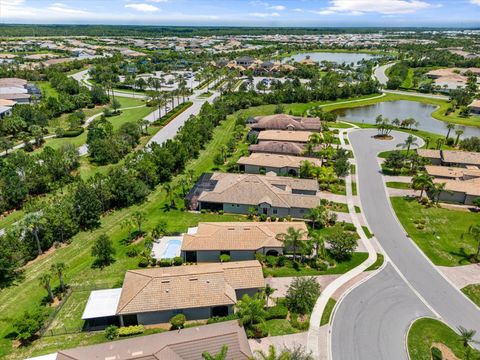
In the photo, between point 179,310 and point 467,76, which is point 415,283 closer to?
point 179,310

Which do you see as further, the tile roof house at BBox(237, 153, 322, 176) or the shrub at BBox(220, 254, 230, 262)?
the tile roof house at BBox(237, 153, 322, 176)

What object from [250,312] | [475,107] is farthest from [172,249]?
[475,107]

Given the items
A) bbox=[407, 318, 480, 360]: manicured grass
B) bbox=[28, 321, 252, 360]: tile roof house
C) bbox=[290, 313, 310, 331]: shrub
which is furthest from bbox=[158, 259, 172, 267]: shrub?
bbox=[407, 318, 480, 360]: manicured grass

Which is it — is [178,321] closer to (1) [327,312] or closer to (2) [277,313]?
(2) [277,313]

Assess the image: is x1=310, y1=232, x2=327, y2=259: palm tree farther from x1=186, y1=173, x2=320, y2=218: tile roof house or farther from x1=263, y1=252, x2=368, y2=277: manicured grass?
x1=186, y1=173, x2=320, y2=218: tile roof house

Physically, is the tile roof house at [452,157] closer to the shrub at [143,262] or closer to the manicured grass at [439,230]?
the manicured grass at [439,230]

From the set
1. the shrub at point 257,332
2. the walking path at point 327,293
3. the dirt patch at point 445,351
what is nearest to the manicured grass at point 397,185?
the walking path at point 327,293
